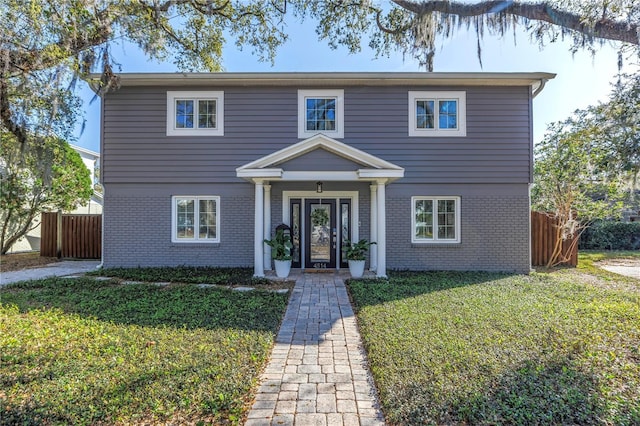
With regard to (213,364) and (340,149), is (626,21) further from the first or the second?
(213,364)

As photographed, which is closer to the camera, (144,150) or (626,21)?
(626,21)

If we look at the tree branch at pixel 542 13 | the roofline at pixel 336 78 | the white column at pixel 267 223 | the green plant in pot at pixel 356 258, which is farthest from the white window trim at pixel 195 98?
the tree branch at pixel 542 13

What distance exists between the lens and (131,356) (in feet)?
11.6

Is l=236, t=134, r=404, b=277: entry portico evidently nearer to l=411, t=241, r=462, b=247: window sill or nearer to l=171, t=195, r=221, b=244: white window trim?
l=411, t=241, r=462, b=247: window sill

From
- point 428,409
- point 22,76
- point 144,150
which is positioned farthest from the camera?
point 144,150

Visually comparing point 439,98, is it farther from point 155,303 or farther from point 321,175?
point 155,303

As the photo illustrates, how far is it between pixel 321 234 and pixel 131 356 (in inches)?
241

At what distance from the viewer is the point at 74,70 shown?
763 cm

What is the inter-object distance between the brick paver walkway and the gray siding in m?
5.25

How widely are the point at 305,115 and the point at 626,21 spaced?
259 inches

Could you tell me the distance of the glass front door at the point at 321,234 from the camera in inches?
363

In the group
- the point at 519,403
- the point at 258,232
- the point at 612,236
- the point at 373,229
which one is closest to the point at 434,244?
the point at 373,229

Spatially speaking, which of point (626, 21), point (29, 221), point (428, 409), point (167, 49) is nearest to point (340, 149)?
point (626, 21)

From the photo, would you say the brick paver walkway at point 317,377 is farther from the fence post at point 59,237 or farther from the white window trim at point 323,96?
the fence post at point 59,237
